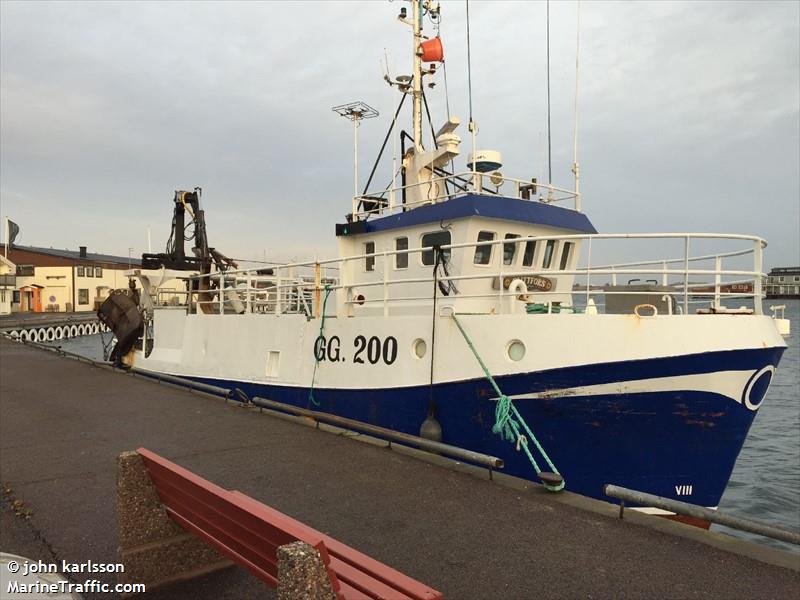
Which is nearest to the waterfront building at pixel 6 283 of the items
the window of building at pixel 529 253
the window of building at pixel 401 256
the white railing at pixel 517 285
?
the white railing at pixel 517 285

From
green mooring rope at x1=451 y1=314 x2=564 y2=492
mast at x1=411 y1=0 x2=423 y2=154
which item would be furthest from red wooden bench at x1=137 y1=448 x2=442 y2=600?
mast at x1=411 y1=0 x2=423 y2=154

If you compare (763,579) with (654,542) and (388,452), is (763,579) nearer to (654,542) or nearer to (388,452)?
(654,542)

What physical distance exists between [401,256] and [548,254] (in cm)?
257

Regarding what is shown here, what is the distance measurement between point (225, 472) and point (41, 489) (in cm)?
181

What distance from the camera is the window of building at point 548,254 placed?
960 cm

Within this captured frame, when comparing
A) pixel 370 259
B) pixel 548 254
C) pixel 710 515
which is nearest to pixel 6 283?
pixel 370 259

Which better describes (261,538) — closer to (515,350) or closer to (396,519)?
(396,519)

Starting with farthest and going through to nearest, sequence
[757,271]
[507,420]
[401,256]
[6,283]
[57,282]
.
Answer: [57,282]
[6,283]
[401,256]
[507,420]
[757,271]

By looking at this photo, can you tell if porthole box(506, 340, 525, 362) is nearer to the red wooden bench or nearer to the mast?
the red wooden bench

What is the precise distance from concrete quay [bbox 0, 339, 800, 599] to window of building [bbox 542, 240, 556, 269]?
4393mm

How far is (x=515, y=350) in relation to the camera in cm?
671

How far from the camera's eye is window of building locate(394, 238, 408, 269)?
Answer: 9.98 m

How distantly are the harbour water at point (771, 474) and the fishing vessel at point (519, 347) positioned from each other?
426 cm

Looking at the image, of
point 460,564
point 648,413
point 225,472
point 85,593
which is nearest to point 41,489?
point 225,472
